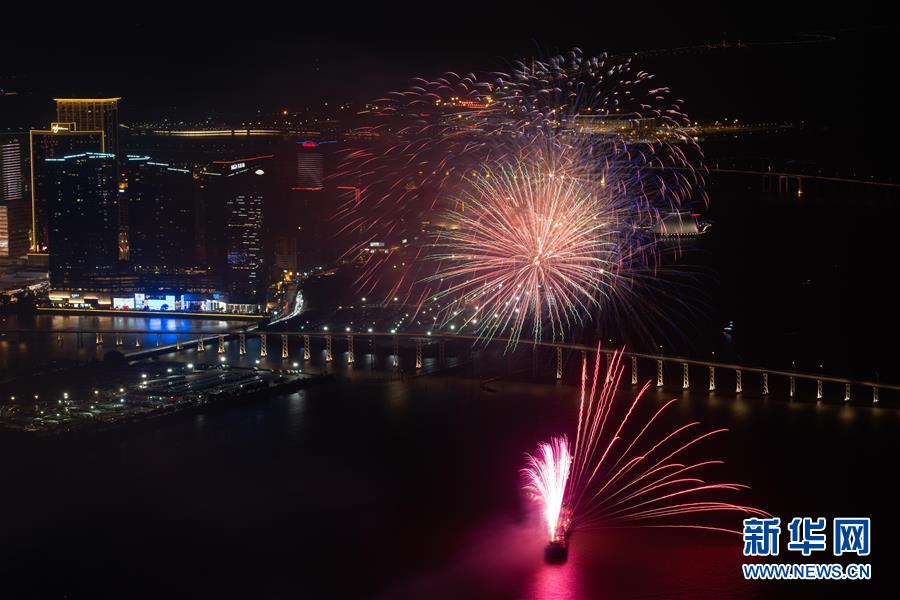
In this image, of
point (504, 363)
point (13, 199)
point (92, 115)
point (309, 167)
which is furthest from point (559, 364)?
point (13, 199)

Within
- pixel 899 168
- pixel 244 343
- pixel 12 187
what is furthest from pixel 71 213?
pixel 899 168

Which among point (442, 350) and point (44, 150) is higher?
point (44, 150)

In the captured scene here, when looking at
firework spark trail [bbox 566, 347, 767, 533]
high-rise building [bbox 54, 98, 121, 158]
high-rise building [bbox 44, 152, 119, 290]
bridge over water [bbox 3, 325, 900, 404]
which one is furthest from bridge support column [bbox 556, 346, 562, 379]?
high-rise building [bbox 54, 98, 121, 158]

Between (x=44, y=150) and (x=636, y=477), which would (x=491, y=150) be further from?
(x=44, y=150)

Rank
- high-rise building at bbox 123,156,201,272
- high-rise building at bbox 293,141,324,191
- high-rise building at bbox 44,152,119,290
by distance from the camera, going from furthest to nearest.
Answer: high-rise building at bbox 293,141,324,191, high-rise building at bbox 123,156,201,272, high-rise building at bbox 44,152,119,290

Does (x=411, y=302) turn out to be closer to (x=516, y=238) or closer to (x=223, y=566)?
(x=516, y=238)

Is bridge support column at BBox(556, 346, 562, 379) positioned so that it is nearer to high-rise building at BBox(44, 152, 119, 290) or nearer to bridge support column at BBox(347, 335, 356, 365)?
bridge support column at BBox(347, 335, 356, 365)

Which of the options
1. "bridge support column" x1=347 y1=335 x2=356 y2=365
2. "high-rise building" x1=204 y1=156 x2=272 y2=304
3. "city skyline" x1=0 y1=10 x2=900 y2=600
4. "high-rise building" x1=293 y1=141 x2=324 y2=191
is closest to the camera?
"city skyline" x1=0 y1=10 x2=900 y2=600
